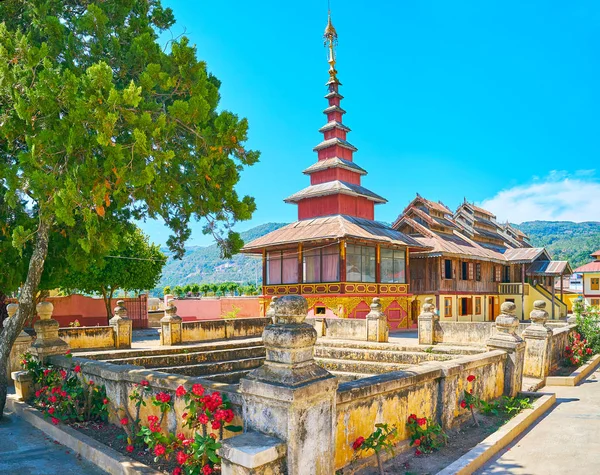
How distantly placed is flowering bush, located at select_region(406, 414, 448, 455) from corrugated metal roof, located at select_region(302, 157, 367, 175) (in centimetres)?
2133

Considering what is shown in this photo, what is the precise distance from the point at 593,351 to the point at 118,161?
55.2 ft

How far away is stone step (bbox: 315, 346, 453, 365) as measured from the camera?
1349 cm

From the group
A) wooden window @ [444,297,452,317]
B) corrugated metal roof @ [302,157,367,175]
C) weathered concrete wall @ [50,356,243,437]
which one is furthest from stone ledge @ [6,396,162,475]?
wooden window @ [444,297,452,317]

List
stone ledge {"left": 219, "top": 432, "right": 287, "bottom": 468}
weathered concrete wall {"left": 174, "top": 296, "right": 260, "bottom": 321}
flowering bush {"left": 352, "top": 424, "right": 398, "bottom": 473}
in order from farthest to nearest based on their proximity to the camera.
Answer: weathered concrete wall {"left": 174, "top": 296, "right": 260, "bottom": 321}, flowering bush {"left": 352, "top": 424, "right": 398, "bottom": 473}, stone ledge {"left": 219, "top": 432, "right": 287, "bottom": 468}

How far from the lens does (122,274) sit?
2594 centimetres

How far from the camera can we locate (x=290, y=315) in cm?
460

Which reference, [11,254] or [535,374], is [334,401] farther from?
[535,374]

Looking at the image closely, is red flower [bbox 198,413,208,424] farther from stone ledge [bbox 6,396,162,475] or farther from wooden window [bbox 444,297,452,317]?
wooden window [bbox 444,297,452,317]

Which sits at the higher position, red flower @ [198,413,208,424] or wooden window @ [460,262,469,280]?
wooden window @ [460,262,469,280]

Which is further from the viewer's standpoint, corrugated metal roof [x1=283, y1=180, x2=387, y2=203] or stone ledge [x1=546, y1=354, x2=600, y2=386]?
corrugated metal roof [x1=283, y1=180, x2=387, y2=203]

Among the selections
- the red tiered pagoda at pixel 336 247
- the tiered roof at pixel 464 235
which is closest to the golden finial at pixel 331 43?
the red tiered pagoda at pixel 336 247

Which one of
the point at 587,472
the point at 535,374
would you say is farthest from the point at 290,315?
the point at 535,374

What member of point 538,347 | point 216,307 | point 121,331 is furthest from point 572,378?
point 216,307

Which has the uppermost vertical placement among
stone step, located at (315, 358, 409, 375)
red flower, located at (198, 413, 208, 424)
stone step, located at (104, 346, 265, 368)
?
red flower, located at (198, 413, 208, 424)
